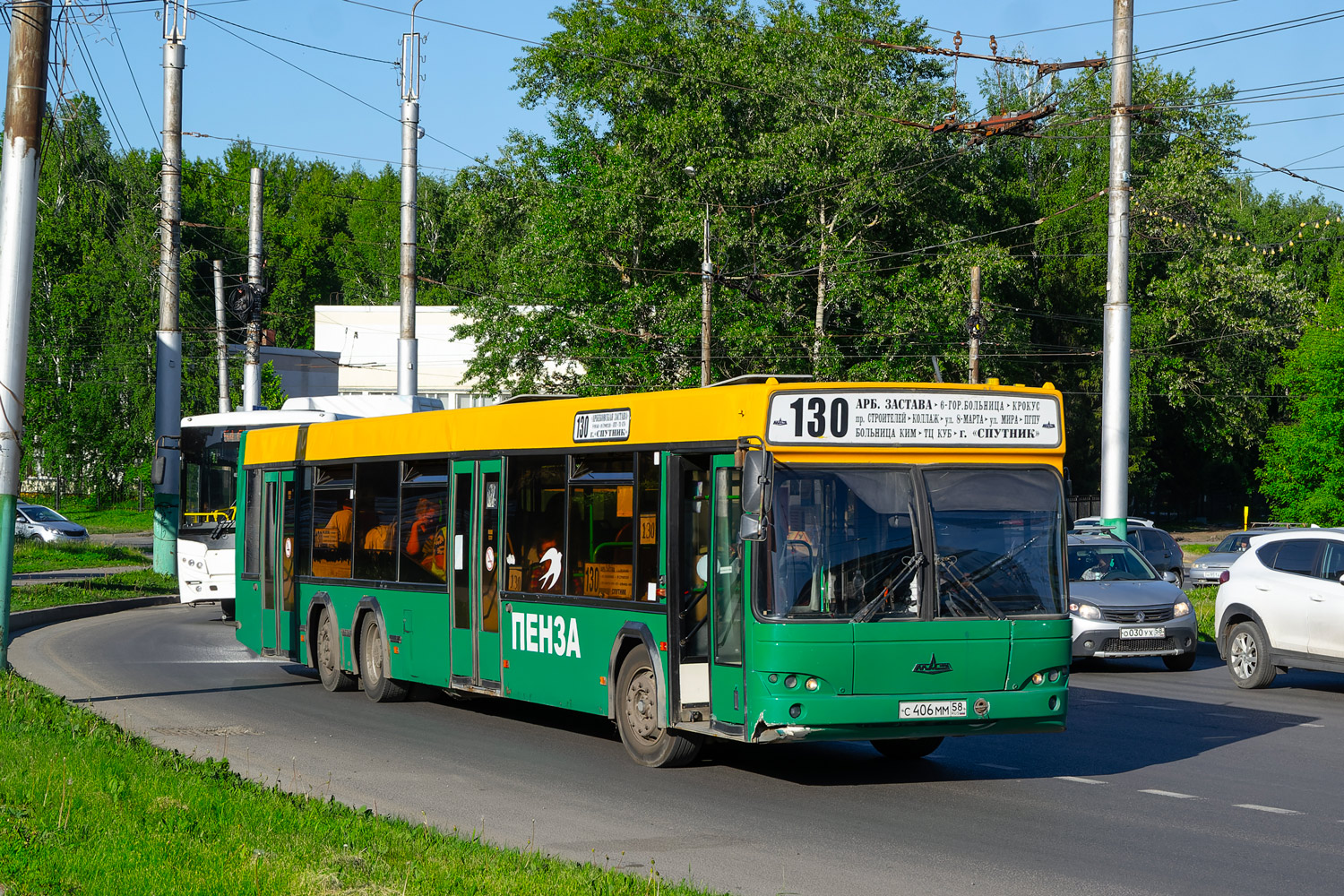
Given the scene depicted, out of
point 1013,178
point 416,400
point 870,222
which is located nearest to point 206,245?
point 1013,178

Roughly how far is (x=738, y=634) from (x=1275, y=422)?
6448 centimetres

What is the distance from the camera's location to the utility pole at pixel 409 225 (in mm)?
28125

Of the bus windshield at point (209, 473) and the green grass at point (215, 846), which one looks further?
the bus windshield at point (209, 473)

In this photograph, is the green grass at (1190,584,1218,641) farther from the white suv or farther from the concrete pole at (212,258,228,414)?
the concrete pole at (212,258,228,414)

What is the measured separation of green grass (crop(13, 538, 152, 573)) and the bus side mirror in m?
33.1

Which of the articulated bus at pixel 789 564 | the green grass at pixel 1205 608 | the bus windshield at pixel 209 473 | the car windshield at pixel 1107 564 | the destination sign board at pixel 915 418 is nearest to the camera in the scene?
the articulated bus at pixel 789 564

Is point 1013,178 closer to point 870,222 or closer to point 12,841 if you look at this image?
point 870,222

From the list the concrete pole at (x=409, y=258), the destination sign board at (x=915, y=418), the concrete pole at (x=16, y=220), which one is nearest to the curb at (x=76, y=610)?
the concrete pole at (x=409, y=258)

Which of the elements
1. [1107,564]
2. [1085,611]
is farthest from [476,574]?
[1107,564]

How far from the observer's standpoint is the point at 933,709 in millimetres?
9719

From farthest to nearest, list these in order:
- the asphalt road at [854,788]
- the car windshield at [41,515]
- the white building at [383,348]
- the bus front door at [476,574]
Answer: the white building at [383,348], the car windshield at [41,515], the bus front door at [476,574], the asphalt road at [854,788]

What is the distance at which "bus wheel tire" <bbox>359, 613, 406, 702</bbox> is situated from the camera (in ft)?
49.1

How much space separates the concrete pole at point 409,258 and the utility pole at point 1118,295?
12242 millimetres

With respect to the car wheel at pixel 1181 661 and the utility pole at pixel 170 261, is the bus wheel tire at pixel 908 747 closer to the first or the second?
the car wheel at pixel 1181 661
